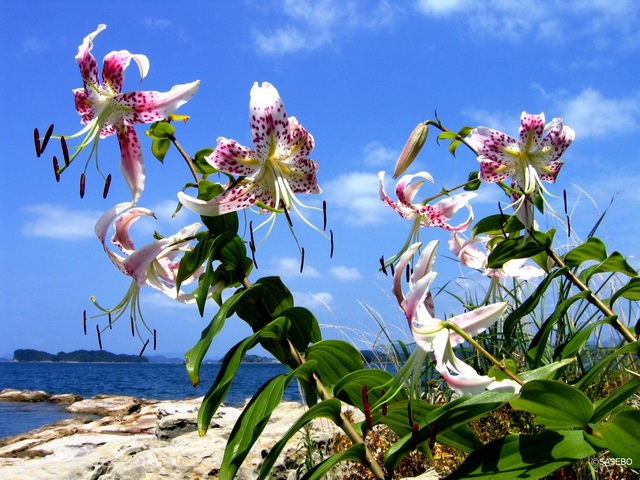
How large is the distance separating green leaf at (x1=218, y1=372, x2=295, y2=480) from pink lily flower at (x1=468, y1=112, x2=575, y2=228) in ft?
2.06

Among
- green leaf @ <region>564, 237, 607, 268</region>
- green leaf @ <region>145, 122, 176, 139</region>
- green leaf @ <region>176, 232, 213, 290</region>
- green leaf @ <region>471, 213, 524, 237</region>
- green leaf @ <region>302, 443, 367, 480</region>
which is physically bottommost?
green leaf @ <region>302, 443, 367, 480</region>

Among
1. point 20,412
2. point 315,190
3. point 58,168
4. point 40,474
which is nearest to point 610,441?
point 315,190

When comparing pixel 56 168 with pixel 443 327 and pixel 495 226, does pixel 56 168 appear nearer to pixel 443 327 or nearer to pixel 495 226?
pixel 443 327

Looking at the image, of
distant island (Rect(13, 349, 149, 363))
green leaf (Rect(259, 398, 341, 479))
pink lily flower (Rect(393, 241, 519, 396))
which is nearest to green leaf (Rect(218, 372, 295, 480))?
green leaf (Rect(259, 398, 341, 479))

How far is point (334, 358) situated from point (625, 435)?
0.37m

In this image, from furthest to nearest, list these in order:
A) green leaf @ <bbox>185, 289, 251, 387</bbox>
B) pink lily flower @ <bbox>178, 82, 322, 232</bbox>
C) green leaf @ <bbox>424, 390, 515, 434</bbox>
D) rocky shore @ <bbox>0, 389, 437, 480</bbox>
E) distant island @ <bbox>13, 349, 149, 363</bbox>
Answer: distant island @ <bbox>13, 349, 149, 363</bbox> < rocky shore @ <bbox>0, 389, 437, 480</bbox> < pink lily flower @ <bbox>178, 82, 322, 232</bbox> < green leaf @ <bbox>185, 289, 251, 387</bbox> < green leaf @ <bbox>424, 390, 515, 434</bbox>

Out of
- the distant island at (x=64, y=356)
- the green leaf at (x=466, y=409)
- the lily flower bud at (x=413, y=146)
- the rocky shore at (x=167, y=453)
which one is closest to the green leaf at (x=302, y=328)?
the green leaf at (x=466, y=409)

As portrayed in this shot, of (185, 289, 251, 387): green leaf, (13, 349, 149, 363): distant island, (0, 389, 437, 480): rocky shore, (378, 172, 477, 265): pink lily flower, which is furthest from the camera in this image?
(13, 349, 149, 363): distant island

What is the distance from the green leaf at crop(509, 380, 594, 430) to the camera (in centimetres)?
69

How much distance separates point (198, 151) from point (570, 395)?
613 millimetres

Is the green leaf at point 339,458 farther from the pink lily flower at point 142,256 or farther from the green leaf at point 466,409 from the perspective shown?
the pink lily flower at point 142,256

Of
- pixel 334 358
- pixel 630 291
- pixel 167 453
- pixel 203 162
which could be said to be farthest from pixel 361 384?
pixel 167 453

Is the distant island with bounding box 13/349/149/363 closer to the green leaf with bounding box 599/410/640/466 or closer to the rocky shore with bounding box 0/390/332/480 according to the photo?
the rocky shore with bounding box 0/390/332/480

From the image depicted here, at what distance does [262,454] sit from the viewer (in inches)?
97.0
